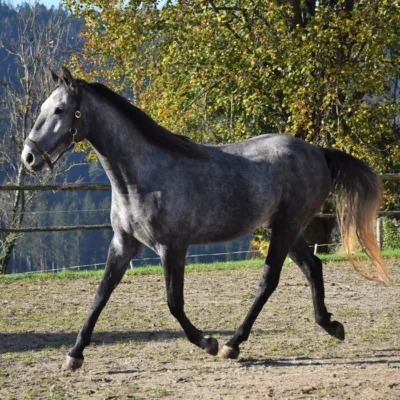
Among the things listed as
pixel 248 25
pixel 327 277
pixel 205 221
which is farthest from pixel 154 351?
pixel 248 25

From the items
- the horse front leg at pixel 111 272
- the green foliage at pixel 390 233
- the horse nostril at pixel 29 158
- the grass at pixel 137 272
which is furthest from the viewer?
the green foliage at pixel 390 233

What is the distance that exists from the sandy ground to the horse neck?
4.45 ft

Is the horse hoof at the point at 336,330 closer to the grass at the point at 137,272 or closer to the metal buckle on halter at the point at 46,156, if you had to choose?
the metal buckle on halter at the point at 46,156

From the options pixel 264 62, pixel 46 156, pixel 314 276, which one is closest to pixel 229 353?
pixel 314 276

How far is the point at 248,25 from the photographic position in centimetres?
1700

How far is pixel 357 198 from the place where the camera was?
6.58m

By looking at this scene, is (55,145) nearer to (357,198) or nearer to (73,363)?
(73,363)

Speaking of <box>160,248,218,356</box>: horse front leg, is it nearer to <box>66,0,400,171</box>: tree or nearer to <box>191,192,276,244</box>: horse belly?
<box>191,192,276,244</box>: horse belly

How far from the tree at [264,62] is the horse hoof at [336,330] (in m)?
9.70

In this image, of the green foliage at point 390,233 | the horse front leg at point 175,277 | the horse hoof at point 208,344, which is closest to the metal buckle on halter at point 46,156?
the horse front leg at point 175,277

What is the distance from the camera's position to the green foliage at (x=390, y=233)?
20.1 m

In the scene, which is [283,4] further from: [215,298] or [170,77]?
[215,298]

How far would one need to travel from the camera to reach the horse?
5.40 meters

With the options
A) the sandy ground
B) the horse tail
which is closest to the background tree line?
the sandy ground
